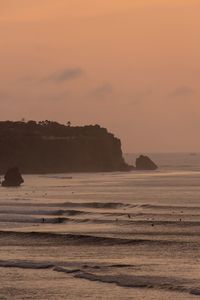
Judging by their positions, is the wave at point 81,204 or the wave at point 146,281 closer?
the wave at point 146,281

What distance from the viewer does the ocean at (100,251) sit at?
108 feet

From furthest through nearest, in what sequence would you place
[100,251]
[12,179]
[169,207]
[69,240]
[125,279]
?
[12,179]
[169,207]
[69,240]
[100,251]
[125,279]

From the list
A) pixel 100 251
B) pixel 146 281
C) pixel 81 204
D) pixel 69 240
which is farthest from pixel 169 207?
pixel 146 281

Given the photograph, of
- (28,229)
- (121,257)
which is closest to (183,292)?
(121,257)

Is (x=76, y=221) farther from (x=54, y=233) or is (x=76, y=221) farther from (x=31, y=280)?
(x=31, y=280)

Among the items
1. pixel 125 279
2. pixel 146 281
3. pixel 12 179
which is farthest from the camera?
pixel 12 179

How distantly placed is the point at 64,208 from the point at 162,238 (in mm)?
30565

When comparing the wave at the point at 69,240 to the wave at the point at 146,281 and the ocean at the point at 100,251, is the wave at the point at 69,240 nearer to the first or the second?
the ocean at the point at 100,251

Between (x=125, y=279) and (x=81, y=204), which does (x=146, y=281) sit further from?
(x=81, y=204)

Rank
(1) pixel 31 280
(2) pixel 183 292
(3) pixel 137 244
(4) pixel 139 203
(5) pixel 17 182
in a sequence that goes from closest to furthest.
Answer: (2) pixel 183 292
(1) pixel 31 280
(3) pixel 137 244
(4) pixel 139 203
(5) pixel 17 182

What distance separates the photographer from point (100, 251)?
45.0 metres

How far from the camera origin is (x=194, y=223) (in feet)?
198

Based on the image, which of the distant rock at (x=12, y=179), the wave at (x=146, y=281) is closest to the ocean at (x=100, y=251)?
the wave at (x=146, y=281)

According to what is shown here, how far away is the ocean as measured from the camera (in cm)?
3300
